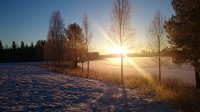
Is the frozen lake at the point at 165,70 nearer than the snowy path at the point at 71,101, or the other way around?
the snowy path at the point at 71,101

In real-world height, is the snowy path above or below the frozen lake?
above

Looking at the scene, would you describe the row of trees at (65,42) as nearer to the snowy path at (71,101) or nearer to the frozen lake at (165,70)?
the frozen lake at (165,70)

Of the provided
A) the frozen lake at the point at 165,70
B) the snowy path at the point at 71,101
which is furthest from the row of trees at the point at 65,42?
the snowy path at the point at 71,101

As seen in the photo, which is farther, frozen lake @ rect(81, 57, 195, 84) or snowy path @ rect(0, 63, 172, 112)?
frozen lake @ rect(81, 57, 195, 84)

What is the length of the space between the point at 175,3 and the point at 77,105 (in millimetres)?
12284

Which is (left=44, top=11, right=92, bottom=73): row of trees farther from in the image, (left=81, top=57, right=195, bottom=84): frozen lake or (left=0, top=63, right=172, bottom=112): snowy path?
(left=0, top=63, right=172, bottom=112): snowy path

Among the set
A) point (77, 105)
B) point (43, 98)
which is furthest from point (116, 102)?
point (43, 98)

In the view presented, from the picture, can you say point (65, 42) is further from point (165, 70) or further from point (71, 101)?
point (71, 101)

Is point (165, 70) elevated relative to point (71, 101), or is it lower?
lower

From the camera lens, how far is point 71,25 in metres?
46.3

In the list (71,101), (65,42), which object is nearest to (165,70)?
(65,42)

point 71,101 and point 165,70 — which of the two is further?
point 165,70

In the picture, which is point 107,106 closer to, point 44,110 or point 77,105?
point 77,105

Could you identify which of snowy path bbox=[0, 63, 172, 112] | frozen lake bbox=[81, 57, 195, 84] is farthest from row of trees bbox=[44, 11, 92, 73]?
snowy path bbox=[0, 63, 172, 112]
